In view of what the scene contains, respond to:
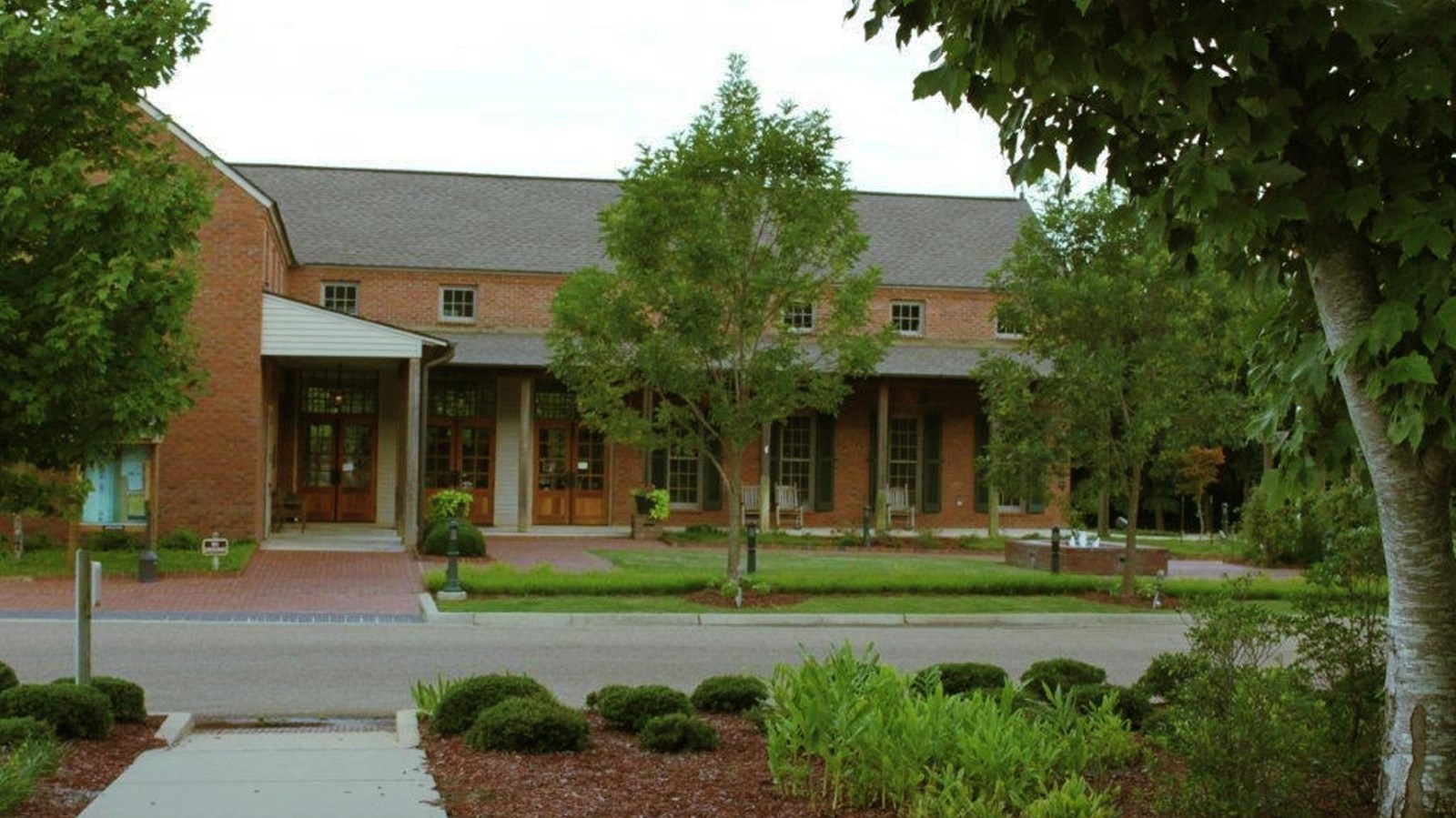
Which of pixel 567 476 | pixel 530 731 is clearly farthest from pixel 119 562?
pixel 530 731

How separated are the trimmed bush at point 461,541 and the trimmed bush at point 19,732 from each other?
17548mm

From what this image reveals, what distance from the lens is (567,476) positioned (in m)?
35.5

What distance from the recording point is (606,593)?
66.2ft

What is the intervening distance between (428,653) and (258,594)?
611cm

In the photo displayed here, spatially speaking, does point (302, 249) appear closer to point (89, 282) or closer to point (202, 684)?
point (202, 684)

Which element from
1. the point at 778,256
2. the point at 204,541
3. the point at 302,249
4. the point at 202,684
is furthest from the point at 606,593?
the point at 302,249

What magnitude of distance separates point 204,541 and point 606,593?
20.8ft

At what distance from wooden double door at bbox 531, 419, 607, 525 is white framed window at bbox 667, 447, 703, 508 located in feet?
5.06

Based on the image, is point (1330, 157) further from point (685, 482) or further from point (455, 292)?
point (455, 292)

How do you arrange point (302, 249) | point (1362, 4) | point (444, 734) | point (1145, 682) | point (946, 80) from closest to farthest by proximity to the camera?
point (1362, 4)
point (946, 80)
point (444, 734)
point (1145, 682)
point (302, 249)

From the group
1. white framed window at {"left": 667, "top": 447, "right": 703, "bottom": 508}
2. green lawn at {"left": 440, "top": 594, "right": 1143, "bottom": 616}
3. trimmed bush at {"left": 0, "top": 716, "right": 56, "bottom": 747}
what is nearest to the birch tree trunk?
trimmed bush at {"left": 0, "top": 716, "right": 56, "bottom": 747}

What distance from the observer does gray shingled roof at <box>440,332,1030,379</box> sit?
32.9m

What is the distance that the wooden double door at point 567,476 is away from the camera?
3534 centimetres

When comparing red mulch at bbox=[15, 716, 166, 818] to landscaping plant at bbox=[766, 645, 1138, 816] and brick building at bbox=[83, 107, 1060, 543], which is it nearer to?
landscaping plant at bbox=[766, 645, 1138, 816]
